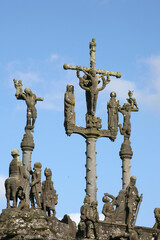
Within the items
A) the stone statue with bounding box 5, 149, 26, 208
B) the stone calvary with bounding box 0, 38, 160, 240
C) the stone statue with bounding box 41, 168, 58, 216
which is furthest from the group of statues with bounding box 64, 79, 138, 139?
the stone statue with bounding box 5, 149, 26, 208

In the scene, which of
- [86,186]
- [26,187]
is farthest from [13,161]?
[86,186]

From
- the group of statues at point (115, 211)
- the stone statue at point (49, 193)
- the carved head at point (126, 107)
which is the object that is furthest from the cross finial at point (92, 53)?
the stone statue at point (49, 193)

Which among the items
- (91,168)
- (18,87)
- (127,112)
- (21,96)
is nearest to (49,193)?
(91,168)

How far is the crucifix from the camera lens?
3522cm

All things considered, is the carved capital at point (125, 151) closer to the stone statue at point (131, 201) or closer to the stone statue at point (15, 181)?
the stone statue at point (131, 201)

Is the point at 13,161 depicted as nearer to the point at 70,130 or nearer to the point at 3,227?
the point at 3,227

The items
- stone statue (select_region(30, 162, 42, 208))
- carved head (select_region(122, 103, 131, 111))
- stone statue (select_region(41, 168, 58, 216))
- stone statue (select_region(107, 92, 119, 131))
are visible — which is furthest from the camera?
carved head (select_region(122, 103, 131, 111))

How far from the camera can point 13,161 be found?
25.5 metres

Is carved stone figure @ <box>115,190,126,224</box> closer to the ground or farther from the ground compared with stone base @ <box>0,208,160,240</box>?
farther from the ground

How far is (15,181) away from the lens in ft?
82.4

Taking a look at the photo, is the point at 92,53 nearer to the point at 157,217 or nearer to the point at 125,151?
the point at 125,151

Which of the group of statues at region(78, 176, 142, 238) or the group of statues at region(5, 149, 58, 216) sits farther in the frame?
the group of statues at region(78, 176, 142, 238)

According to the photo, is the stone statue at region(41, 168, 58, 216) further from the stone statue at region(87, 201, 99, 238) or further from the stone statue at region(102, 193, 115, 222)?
the stone statue at region(102, 193, 115, 222)

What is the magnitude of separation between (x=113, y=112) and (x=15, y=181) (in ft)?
42.8
